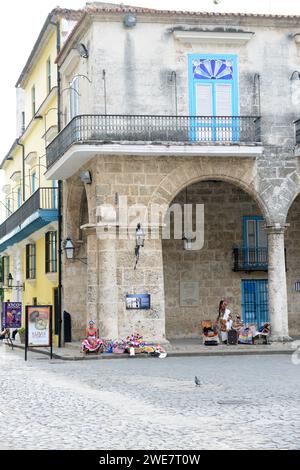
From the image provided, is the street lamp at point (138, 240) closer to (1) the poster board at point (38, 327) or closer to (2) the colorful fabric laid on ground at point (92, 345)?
(2) the colorful fabric laid on ground at point (92, 345)

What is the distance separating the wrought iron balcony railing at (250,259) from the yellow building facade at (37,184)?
5672 millimetres

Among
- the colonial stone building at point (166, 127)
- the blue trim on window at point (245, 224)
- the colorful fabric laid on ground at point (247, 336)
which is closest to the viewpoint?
the colonial stone building at point (166, 127)

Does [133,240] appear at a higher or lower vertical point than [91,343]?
higher

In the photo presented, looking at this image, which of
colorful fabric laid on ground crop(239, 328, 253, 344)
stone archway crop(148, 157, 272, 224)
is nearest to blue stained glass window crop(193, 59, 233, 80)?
stone archway crop(148, 157, 272, 224)

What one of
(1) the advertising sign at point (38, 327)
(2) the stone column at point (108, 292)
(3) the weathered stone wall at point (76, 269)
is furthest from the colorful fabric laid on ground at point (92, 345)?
(3) the weathered stone wall at point (76, 269)

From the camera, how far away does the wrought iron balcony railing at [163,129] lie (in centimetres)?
2303

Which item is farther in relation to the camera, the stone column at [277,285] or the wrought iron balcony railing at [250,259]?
the wrought iron balcony railing at [250,259]

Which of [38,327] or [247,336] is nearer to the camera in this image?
[38,327]

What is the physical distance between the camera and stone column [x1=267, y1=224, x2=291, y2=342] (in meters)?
23.8

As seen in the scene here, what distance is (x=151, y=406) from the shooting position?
462 inches

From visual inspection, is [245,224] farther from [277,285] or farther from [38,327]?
[38,327]

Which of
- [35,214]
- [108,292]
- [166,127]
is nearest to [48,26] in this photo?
[35,214]

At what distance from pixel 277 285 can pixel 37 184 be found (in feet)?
43.1

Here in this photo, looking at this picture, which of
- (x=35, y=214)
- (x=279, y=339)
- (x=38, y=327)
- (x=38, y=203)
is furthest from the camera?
(x=38, y=203)
